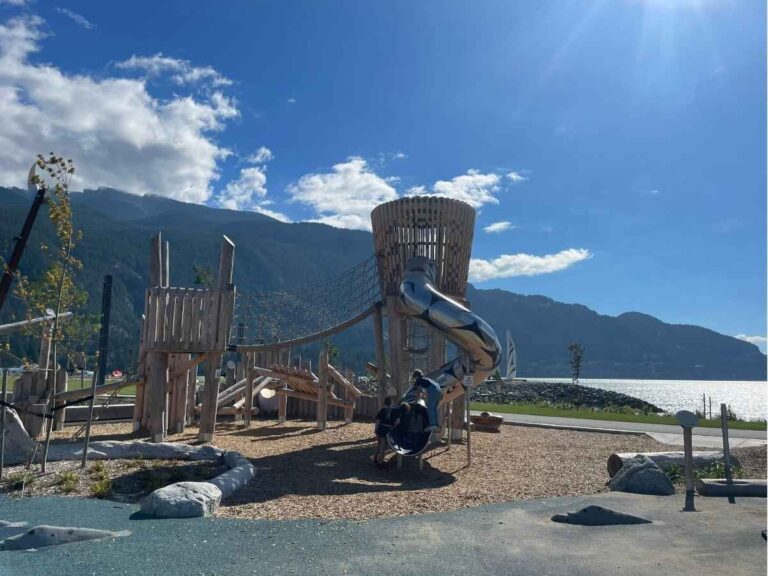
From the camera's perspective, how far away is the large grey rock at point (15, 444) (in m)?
10.4

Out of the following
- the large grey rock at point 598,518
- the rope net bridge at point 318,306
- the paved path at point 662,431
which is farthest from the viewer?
the paved path at point 662,431

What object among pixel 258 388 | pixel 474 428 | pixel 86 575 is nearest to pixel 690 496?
pixel 86 575

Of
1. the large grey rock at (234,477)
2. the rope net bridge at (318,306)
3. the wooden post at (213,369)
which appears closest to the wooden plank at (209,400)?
the wooden post at (213,369)

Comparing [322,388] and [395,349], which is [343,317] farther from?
[322,388]

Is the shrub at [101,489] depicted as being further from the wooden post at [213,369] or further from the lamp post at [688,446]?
the lamp post at [688,446]

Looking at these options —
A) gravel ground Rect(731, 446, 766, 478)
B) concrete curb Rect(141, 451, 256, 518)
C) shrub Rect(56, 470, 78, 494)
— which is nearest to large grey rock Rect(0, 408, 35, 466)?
shrub Rect(56, 470, 78, 494)

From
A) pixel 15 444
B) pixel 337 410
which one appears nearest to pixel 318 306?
pixel 337 410

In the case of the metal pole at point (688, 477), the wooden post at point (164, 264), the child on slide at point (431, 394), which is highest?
the wooden post at point (164, 264)

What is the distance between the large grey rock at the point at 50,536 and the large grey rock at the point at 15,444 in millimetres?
5140

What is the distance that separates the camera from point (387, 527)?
Result: 662 cm

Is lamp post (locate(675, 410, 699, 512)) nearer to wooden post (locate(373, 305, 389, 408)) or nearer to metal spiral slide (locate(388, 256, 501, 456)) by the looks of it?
metal spiral slide (locate(388, 256, 501, 456))

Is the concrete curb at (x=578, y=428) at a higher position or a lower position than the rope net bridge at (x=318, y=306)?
lower

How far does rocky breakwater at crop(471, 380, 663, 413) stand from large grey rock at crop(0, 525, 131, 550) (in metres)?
32.4

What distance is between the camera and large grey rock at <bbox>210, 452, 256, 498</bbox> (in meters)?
8.25
